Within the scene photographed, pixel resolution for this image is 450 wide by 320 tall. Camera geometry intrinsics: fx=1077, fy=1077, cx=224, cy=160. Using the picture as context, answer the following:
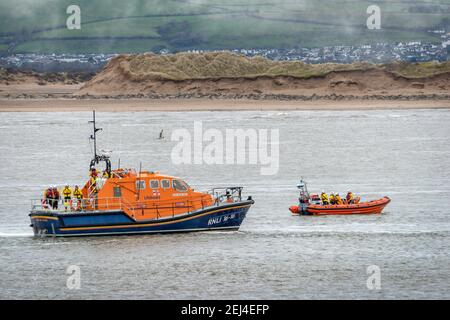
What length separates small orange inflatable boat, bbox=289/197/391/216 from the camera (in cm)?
4153

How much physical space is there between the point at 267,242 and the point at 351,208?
5935 millimetres

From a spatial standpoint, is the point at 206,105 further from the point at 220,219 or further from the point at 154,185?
the point at 154,185

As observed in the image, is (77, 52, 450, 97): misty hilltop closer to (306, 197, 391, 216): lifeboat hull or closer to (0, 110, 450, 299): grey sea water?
(0, 110, 450, 299): grey sea water

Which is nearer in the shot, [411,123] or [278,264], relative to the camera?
[278,264]

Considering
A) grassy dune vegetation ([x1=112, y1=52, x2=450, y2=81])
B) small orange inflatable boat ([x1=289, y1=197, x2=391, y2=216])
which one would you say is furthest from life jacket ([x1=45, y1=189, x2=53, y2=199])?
grassy dune vegetation ([x1=112, y1=52, x2=450, y2=81])

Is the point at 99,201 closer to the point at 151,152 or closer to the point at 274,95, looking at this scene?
the point at 151,152

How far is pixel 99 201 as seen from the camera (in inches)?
1464

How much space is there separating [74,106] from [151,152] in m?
41.5

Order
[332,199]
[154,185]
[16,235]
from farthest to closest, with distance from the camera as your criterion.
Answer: [332,199]
[16,235]
[154,185]

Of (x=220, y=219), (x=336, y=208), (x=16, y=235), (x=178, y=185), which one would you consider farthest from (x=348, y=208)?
(x=16, y=235)

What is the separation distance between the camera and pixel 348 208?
41531 mm
